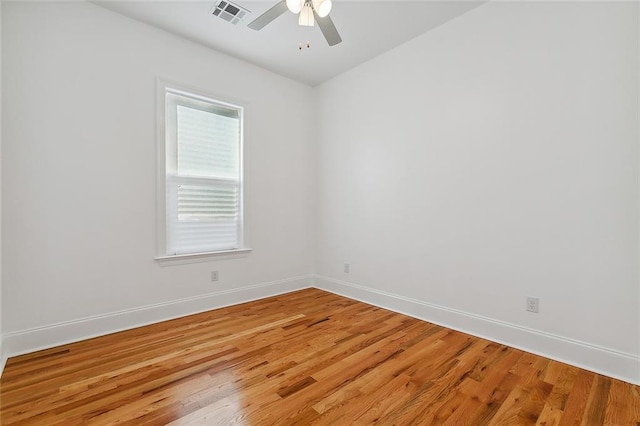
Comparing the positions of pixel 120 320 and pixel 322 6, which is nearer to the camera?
pixel 322 6

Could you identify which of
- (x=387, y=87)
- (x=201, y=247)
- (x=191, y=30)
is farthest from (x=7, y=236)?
(x=387, y=87)

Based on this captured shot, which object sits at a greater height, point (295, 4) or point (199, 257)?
point (295, 4)

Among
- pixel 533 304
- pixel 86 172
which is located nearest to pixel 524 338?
pixel 533 304

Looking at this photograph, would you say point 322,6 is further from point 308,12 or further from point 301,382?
point 301,382

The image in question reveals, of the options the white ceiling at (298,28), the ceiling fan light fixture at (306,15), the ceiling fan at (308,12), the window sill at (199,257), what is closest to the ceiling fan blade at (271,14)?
the ceiling fan at (308,12)

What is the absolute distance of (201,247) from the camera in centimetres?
329

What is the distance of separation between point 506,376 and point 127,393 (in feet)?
7.87

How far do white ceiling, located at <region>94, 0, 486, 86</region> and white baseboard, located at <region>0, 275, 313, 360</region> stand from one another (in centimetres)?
273

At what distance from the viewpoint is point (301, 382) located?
6.27 ft

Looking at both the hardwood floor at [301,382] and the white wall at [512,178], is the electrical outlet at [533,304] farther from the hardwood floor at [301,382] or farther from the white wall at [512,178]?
the hardwood floor at [301,382]

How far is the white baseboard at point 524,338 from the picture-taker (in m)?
1.99

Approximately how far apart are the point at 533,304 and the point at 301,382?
1897 mm

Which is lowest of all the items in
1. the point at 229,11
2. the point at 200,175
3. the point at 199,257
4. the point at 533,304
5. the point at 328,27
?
the point at 533,304

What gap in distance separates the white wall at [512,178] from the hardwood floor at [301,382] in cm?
38
